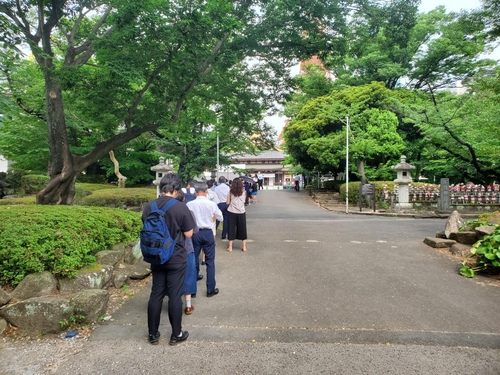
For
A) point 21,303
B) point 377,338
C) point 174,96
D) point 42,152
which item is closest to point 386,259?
point 377,338

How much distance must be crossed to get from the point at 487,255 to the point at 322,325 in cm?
373

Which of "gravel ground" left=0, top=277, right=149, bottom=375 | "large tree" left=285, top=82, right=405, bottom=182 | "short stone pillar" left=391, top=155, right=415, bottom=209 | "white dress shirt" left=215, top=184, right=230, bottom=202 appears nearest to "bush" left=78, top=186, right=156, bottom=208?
"white dress shirt" left=215, top=184, right=230, bottom=202

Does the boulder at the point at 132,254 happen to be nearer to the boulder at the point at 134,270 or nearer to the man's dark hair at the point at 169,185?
the boulder at the point at 134,270

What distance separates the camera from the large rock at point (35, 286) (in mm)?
3694

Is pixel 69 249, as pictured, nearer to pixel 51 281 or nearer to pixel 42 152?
pixel 51 281

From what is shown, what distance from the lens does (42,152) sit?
18.0 metres

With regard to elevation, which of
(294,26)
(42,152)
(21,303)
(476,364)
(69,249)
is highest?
(294,26)

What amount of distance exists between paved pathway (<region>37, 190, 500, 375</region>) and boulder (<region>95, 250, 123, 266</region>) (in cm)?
81

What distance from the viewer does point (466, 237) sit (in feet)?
23.2

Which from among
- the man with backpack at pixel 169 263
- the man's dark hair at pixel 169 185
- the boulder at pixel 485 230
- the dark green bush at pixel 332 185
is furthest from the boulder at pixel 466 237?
the dark green bush at pixel 332 185

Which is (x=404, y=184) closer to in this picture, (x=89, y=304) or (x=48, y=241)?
(x=89, y=304)

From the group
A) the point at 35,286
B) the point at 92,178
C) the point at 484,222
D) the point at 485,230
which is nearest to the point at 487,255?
the point at 485,230

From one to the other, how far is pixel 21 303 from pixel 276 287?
3336 mm

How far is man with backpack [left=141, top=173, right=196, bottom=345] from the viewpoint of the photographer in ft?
10.4
